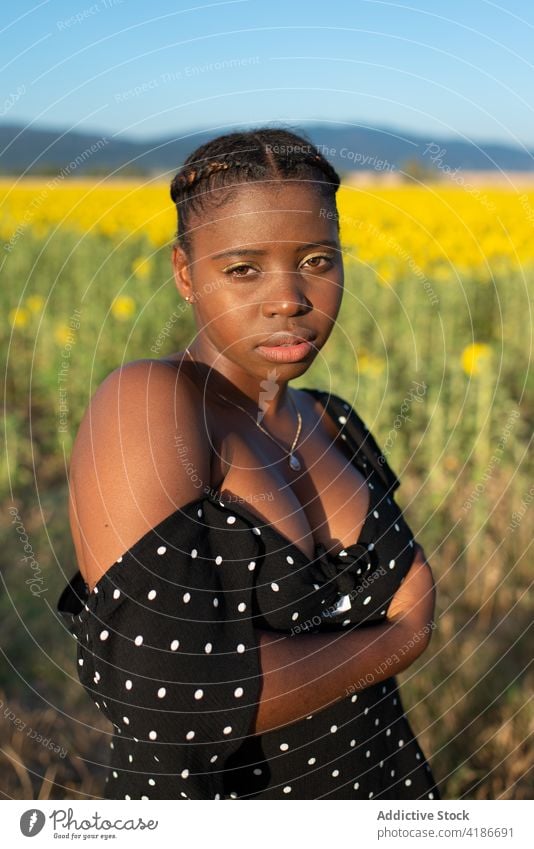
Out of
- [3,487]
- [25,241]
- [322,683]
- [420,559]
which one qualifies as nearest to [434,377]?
[3,487]

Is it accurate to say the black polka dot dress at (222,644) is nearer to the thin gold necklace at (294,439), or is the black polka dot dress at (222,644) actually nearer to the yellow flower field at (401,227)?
the thin gold necklace at (294,439)

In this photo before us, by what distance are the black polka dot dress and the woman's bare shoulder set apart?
1.0 inches

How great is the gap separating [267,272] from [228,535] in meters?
0.37

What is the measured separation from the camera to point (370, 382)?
497 centimetres

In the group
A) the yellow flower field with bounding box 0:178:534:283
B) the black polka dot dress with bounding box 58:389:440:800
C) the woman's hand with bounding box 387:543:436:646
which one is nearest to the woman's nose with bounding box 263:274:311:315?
the black polka dot dress with bounding box 58:389:440:800

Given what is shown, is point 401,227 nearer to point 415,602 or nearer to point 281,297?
point 415,602

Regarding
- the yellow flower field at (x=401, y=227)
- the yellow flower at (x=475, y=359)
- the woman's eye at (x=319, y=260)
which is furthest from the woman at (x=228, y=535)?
the yellow flower field at (x=401, y=227)

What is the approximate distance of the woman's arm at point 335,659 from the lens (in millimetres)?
1271

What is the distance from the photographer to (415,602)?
5.04 ft

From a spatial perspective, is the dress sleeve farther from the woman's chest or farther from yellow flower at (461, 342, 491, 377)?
yellow flower at (461, 342, 491, 377)

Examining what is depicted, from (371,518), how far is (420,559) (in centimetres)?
15

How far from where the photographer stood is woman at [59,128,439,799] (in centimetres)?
119

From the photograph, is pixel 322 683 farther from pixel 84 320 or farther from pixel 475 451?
pixel 84 320

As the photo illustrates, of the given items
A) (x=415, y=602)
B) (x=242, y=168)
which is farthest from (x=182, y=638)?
(x=242, y=168)
